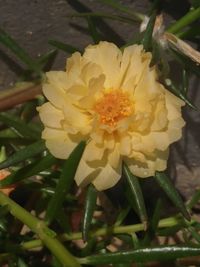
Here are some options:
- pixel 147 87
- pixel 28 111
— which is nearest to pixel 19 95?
pixel 28 111

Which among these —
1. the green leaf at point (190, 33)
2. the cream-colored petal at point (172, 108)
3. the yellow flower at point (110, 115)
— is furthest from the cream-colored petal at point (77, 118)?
the green leaf at point (190, 33)

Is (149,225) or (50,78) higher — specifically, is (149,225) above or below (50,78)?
below

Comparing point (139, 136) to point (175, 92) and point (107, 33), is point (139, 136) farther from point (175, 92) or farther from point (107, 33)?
point (107, 33)

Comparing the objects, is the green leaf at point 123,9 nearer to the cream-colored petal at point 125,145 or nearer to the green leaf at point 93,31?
the green leaf at point 93,31

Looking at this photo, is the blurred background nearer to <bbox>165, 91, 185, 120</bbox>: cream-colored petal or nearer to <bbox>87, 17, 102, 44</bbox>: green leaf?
<bbox>87, 17, 102, 44</bbox>: green leaf

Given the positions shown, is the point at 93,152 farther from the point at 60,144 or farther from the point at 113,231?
the point at 113,231

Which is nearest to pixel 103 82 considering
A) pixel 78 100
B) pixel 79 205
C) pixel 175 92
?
pixel 78 100
